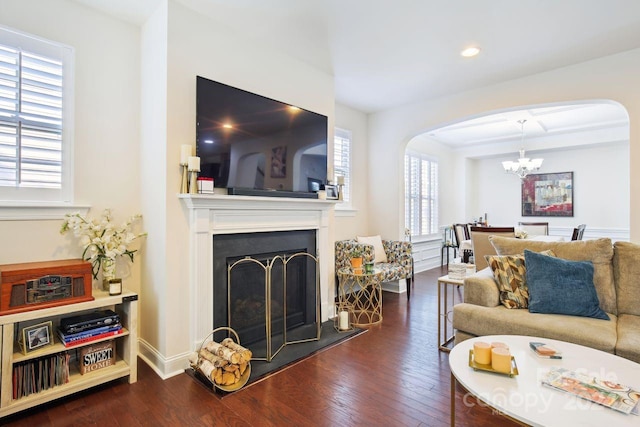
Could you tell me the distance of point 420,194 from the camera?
657 centimetres

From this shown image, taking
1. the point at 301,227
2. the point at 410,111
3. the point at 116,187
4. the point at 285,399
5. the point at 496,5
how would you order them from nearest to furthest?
the point at 285,399 → the point at 496,5 → the point at 116,187 → the point at 301,227 → the point at 410,111

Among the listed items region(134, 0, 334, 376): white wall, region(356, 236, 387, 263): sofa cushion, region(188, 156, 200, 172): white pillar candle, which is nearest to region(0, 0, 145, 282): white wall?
region(134, 0, 334, 376): white wall

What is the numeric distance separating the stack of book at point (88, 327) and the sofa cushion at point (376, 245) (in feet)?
9.96

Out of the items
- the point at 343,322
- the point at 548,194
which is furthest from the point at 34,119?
the point at 548,194

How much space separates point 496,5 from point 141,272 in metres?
3.52

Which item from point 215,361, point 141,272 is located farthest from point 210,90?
point 215,361

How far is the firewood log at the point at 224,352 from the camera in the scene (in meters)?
2.22

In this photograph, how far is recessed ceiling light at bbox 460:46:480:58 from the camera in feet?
10.1

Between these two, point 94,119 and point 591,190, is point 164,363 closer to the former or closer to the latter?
point 94,119

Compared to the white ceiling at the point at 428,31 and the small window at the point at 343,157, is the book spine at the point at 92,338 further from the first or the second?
the small window at the point at 343,157

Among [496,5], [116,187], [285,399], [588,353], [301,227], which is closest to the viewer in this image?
[588,353]

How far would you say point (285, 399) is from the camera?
6.87 feet

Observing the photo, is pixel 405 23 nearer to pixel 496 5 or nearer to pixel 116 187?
pixel 496 5

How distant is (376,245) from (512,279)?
2229mm
